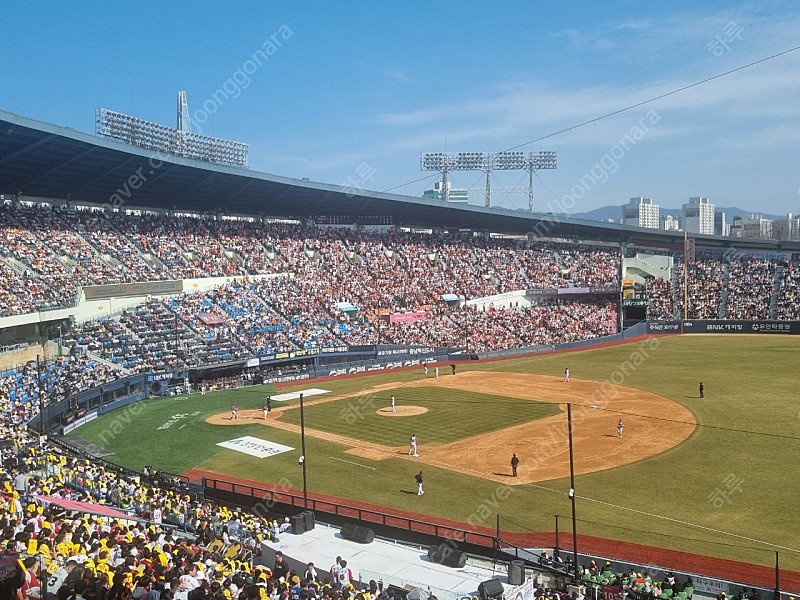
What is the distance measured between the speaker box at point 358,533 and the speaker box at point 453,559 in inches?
102

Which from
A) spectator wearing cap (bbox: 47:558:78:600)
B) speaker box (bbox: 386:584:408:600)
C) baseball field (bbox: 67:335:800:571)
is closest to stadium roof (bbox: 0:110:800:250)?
baseball field (bbox: 67:335:800:571)

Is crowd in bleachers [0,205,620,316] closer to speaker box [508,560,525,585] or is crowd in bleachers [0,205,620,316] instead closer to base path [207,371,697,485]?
base path [207,371,697,485]

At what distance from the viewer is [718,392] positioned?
44.9 metres

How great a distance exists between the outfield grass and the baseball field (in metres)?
0.12

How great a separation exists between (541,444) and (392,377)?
23871 mm

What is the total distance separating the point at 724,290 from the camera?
81250mm

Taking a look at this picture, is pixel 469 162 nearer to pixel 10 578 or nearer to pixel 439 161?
pixel 439 161

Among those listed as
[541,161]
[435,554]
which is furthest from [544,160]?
[435,554]

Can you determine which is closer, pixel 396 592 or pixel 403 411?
pixel 396 592

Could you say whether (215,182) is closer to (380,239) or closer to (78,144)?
(78,144)

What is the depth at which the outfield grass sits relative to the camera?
122 ft

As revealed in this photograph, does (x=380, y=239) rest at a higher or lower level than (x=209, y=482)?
higher

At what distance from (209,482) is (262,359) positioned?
27568 millimetres

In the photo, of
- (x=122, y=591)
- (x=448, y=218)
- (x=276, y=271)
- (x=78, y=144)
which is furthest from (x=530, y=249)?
(x=122, y=591)
